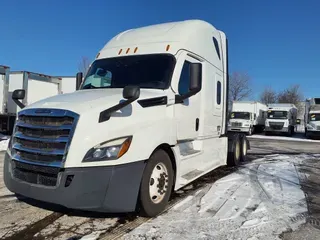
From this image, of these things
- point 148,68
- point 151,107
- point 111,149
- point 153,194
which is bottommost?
point 153,194

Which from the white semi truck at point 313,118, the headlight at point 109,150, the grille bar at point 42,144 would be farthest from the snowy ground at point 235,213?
the white semi truck at point 313,118

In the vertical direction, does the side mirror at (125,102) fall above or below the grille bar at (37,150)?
above

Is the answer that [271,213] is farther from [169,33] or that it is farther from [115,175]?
[169,33]

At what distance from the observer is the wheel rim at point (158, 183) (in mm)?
4637

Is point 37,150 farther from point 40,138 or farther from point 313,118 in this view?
point 313,118

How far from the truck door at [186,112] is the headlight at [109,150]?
1461mm

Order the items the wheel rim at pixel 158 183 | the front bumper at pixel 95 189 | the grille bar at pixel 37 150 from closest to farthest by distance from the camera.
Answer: the front bumper at pixel 95 189, the grille bar at pixel 37 150, the wheel rim at pixel 158 183

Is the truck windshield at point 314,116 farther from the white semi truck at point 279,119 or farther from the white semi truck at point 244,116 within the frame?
the white semi truck at point 244,116

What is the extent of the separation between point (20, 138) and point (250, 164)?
7.62 meters

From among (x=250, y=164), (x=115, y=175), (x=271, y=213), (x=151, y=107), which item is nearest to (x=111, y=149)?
(x=115, y=175)

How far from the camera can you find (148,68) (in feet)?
18.0

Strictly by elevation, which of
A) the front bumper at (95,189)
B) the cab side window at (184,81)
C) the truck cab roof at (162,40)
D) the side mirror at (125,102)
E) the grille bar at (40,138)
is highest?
the truck cab roof at (162,40)

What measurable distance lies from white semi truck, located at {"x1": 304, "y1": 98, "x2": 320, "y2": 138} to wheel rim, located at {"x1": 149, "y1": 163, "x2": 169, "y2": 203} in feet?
87.3

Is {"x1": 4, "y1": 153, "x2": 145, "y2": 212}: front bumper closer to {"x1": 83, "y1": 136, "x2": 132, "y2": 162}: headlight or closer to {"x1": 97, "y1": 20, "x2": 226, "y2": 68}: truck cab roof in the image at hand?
{"x1": 83, "y1": 136, "x2": 132, "y2": 162}: headlight
